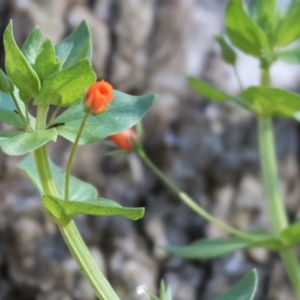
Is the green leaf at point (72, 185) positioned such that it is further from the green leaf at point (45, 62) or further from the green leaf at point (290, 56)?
the green leaf at point (290, 56)

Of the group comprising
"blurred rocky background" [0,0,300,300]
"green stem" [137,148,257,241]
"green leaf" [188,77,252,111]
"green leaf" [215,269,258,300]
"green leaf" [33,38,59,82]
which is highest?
"green leaf" [33,38,59,82]

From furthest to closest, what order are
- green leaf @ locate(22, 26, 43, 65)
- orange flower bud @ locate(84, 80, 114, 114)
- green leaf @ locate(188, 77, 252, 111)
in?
green leaf @ locate(188, 77, 252, 111)
green leaf @ locate(22, 26, 43, 65)
orange flower bud @ locate(84, 80, 114, 114)

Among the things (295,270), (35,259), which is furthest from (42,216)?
(295,270)

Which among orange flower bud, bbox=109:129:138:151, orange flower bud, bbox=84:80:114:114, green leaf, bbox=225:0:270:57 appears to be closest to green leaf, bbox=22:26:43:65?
orange flower bud, bbox=84:80:114:114

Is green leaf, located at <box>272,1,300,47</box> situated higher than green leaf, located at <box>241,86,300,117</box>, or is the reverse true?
green leaf, located at <box>272,1,300,47</box>

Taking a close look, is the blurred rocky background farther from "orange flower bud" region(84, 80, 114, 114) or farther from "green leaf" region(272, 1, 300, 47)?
"orange flower bud" region(84, 80, 114, 114)

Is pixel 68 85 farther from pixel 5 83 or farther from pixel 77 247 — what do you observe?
pixel 77 247
